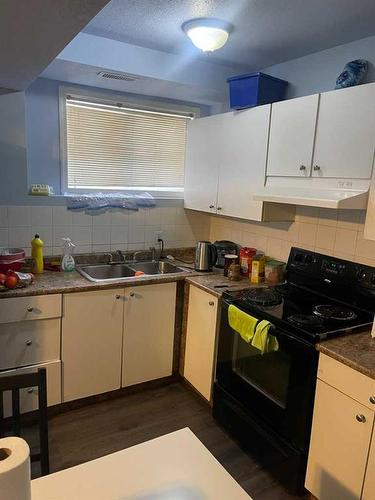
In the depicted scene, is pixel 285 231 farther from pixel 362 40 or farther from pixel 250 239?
pixel 362 40

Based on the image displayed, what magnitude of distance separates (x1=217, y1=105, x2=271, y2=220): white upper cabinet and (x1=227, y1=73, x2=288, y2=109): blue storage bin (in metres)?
0.06

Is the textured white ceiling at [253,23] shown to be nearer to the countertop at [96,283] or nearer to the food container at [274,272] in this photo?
the food container at [274,272]

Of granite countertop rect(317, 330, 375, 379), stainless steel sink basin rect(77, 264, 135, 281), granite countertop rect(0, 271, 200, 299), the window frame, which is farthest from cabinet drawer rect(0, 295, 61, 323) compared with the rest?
granite countertop rect(317, 330, 375, 379)

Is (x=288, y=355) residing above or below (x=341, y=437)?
above

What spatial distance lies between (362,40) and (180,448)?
2.26 meters

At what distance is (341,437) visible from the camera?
1577 mm

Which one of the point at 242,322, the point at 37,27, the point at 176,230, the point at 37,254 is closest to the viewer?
the point at 37,27

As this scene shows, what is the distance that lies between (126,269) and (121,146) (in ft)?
3.22

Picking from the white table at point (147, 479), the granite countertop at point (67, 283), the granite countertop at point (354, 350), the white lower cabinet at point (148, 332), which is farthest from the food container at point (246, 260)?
the white table at point (147, 479)

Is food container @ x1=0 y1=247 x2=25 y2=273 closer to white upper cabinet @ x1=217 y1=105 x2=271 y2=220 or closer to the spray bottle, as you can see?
the spray bottle

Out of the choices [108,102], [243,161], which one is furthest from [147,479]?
[108,102]

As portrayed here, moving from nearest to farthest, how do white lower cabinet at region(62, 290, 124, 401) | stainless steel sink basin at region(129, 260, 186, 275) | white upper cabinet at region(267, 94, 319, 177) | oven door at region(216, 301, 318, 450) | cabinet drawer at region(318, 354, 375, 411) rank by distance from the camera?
cabinet drawer at region(318, 354, 375, 411) → oven door at region(216, 301, 318, 450) → white upper cabinet at region(267, 94, 319, 177) → white lower cabinet at region(62, 290, 124, 401) → stainless steel sink basin at region(129, 260, 186, 275)

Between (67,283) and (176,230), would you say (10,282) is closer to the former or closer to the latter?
(67,283)

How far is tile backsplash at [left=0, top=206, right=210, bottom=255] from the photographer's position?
253 cm
